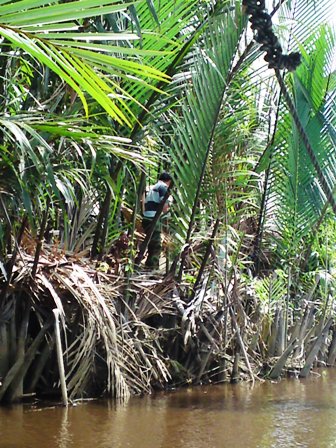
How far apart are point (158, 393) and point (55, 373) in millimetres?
1049

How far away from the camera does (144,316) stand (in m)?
7.68

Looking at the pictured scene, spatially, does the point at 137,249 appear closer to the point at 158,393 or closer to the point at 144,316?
the point at 144,316

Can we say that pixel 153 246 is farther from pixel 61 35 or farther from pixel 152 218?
pixel 61 35

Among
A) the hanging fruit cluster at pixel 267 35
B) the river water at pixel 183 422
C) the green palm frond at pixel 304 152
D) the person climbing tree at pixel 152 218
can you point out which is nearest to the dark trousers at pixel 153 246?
the person climbing tree at pixel 152 218

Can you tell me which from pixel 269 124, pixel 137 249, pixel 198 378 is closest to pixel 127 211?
pixel 137 249

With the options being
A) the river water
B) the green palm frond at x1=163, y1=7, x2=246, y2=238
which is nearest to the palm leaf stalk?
the green palm frond at x1=163, y1=7, x2=246, y2=238

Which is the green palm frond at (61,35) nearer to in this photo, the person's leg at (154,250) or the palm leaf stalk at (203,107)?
the palm leaf stalk at (203,107)

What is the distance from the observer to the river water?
570 cm

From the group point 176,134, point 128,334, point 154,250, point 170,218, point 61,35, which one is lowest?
point 128,334

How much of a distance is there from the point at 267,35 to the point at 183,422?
409cm

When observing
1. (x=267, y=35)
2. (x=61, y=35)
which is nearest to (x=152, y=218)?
(x=267, y=35)

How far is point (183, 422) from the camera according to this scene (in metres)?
6.40

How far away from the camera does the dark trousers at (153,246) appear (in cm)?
788

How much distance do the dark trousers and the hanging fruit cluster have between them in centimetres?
485
